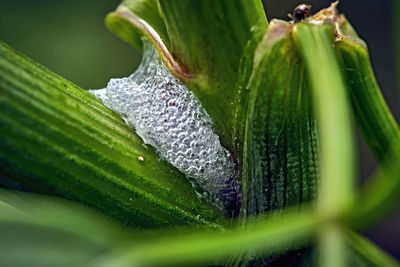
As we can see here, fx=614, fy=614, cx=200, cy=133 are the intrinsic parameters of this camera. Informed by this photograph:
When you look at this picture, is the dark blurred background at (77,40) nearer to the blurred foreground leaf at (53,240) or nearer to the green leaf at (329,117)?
the green leaf at (329,117)

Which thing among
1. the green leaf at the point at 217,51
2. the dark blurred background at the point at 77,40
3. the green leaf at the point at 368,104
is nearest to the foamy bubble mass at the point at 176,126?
the green leaf at the point at 217,51

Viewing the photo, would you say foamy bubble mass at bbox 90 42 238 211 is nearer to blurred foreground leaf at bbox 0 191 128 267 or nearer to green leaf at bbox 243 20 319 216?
green leaf at bbox 243 20 319 216

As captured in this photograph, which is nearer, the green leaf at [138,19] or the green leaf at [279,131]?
the green leaf at [279,131]

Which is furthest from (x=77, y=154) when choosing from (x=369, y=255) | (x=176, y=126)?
(x=369, y=255)

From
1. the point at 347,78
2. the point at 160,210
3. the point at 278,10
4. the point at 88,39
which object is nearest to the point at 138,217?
the point at 160,210

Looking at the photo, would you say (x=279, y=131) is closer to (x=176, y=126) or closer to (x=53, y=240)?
(x=176, y=126)

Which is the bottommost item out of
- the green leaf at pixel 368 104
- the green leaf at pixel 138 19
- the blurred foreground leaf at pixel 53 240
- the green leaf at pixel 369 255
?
the green leaf at pixel 369 255

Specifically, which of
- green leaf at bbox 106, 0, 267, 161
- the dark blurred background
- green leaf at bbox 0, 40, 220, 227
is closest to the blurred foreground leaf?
green leaf at bbox 0, 40, 220, 227

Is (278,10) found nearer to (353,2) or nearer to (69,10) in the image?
(353,2)

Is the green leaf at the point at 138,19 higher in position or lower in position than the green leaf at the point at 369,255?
higher
